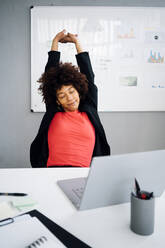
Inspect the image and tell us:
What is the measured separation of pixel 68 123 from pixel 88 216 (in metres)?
0.80

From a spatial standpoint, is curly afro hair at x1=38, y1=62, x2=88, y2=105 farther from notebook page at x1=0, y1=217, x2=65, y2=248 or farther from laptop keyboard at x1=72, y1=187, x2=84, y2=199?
notebook page at x1=0, y1=217, x2=65, y2=248

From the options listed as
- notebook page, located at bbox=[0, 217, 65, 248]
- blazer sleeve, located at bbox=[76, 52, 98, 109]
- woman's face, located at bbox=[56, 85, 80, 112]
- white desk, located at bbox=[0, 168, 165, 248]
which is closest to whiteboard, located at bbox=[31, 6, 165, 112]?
blazer sleeve, located at bbox=[76, 52, 98, 109]

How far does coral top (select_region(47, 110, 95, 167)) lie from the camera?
1.37 m

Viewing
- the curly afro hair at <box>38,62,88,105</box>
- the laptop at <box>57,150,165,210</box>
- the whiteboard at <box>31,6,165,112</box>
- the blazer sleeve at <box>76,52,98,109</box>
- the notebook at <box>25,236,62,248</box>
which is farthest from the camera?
the whiteboard at <box>31,6,165,112</box>

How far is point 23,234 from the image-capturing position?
575 millimetres

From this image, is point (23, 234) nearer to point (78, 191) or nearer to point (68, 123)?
point (78, 191)

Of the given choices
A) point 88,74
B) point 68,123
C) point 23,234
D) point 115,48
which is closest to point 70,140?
point 68,123

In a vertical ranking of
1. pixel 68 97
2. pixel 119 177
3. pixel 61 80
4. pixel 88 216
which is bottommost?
pixel 88 216

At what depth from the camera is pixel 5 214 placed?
27.1 inches

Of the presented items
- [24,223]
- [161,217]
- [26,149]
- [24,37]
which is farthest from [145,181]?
[24,37]

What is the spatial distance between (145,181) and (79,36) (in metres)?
1.94

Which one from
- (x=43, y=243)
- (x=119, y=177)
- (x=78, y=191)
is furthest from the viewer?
(x=78, y=191)

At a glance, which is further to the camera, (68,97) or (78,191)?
(68,97)

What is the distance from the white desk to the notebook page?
61 millimetres
